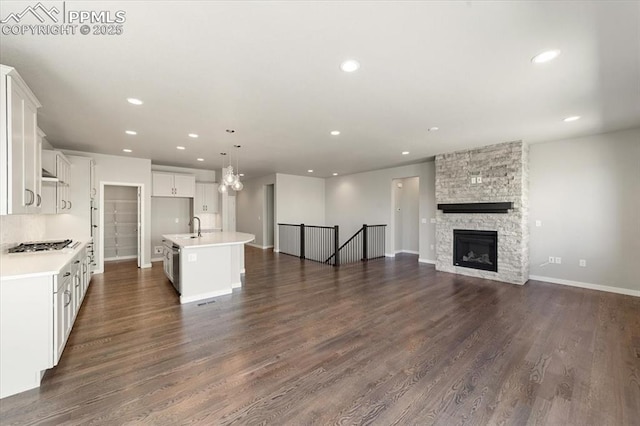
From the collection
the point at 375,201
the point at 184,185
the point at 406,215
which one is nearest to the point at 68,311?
the point at 184,185

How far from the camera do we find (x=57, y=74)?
2.51 m

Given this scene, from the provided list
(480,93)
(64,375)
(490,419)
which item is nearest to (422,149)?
(480,93)

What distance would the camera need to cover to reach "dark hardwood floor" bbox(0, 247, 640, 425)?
1847 mm

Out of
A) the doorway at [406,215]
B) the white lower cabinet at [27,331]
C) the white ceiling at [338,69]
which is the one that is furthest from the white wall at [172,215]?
the doorway at [406,215]

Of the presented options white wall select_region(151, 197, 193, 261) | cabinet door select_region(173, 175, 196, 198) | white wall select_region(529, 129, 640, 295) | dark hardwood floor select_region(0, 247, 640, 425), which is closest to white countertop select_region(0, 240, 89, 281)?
dark hardwood floor select_region(0, 247, 640, 425)

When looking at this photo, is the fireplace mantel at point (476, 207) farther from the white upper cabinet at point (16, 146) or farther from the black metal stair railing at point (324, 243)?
the white upper cabinet at point (16, 146)

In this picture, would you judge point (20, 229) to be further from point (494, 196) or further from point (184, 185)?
point (494, 196)

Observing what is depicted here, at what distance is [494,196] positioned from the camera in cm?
525

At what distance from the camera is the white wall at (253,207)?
9.62 meters

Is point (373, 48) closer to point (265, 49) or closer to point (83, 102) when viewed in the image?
point (265, 49)

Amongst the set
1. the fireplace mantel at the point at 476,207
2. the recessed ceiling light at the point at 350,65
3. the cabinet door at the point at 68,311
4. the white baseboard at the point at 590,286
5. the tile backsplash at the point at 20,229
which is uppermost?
the recessed ceiling light at the point at 350,65

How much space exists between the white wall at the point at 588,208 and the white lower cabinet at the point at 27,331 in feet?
23.8

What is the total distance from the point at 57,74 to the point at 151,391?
303cm

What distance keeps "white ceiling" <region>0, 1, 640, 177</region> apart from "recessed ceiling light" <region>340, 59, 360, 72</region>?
0.06m
